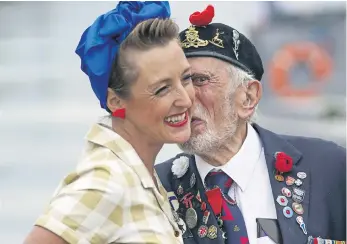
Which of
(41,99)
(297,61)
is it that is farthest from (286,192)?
(297,61)

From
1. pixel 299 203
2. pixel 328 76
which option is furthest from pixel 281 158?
pixel 328 76

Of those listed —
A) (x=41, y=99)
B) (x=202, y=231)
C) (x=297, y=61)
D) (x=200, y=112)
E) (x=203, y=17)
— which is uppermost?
(x=203, y=17)

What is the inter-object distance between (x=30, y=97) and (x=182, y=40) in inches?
118

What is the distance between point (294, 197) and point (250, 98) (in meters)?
0.35

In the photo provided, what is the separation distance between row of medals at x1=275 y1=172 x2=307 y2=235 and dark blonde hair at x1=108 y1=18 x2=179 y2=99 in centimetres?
60

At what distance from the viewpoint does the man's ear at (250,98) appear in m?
2.26

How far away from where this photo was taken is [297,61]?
815cm

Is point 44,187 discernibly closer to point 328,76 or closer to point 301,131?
point 301,131

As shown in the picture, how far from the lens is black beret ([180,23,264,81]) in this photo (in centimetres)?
218

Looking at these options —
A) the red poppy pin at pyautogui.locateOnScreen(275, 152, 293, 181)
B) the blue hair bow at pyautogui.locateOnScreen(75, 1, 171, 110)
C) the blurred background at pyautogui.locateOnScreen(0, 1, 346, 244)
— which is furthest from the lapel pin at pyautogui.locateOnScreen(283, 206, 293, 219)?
the blurred background at pyautogui.locateOnScreen(0, 1, 346, 244)

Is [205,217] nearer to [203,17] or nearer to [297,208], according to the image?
[297,208]

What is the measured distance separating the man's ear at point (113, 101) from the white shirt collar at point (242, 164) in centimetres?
47

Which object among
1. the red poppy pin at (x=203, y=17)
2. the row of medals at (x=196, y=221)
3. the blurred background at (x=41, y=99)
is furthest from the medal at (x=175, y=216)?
the blurred background at (x=41, y=99)

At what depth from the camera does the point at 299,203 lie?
7.03 feet
